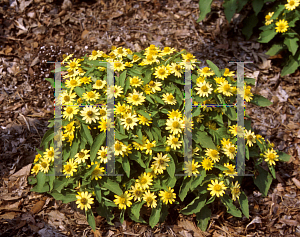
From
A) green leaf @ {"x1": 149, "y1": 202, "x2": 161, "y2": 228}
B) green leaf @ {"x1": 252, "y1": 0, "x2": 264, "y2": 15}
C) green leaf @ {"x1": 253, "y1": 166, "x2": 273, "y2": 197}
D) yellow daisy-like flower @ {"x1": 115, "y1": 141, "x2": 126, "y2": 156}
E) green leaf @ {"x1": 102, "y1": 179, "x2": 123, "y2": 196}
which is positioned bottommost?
green leaf @ {"x1": 149, "y1": 202, "x2": 161, "y2": 228}

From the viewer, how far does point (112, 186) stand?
7.56 ft

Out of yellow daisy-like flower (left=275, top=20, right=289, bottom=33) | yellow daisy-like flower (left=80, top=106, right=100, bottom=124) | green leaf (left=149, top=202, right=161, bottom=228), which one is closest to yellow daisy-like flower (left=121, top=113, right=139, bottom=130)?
yellow daisy-like flower (left=80, top=106, right=100, bottom=124)

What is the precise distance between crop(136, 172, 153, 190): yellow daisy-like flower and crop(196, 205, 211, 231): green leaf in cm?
70

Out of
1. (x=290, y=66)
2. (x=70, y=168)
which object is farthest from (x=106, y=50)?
(x=290, y=66)

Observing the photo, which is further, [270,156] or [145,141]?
[270,156]

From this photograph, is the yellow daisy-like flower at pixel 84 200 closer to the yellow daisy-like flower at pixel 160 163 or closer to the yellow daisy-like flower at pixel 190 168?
the yellow daisy-like flower at pixel 160 163

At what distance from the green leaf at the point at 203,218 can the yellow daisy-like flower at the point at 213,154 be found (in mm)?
630

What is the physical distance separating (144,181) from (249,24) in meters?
3.04

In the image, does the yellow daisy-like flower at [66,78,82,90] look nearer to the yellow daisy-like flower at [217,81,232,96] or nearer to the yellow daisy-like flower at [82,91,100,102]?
the yellow daisy-like flower at [82,91,100,102]

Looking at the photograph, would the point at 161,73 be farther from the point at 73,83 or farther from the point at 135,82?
the point at 73,83

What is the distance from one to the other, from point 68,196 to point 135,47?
98.2 inches

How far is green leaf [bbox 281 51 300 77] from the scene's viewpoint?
368 cm

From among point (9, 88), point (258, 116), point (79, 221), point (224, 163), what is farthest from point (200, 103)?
point (9, 88)

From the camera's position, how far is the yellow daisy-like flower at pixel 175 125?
7.48 feet
